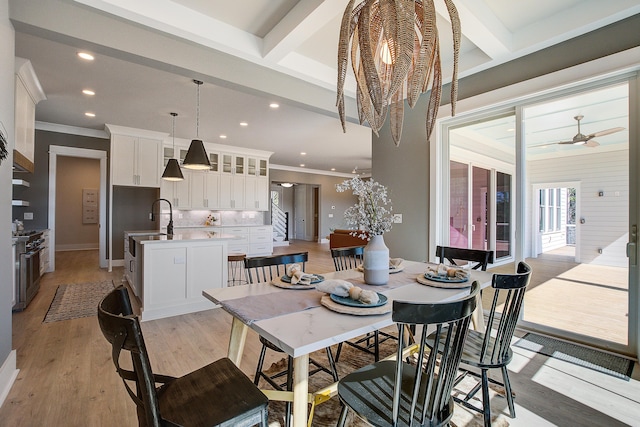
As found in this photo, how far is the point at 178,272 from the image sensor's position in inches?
140

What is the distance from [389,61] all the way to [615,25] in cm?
217

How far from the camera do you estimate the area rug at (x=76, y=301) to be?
3.46 meters

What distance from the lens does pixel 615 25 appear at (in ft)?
8.00

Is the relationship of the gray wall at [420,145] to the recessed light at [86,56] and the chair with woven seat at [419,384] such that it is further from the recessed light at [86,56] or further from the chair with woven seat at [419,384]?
the recessed light at [86,56]

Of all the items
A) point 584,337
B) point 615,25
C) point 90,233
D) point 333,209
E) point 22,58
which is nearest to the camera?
point 615,25

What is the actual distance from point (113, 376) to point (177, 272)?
142 centimetres

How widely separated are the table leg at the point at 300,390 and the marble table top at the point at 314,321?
134 millimetres

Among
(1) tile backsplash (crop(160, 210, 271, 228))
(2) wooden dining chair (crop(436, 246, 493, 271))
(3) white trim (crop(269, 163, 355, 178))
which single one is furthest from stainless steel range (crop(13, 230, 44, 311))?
(3) white trim (crop(269, 163, 355, 178))

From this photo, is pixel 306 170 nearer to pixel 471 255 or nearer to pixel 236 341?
pixel 471 255

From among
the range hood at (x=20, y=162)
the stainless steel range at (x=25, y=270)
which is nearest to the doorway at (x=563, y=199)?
the range hood at (x=20, y=162)

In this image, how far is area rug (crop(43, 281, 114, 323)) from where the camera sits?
3.46 metres

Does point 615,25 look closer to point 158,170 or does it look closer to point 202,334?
point 202,334

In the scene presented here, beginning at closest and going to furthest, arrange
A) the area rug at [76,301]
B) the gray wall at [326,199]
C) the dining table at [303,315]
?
the dining table at [303,315] < the area rug at [76,301] < the gray wall at [326,199]

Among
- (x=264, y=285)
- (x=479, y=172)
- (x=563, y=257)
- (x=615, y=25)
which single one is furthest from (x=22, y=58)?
(x=563, y=257)
